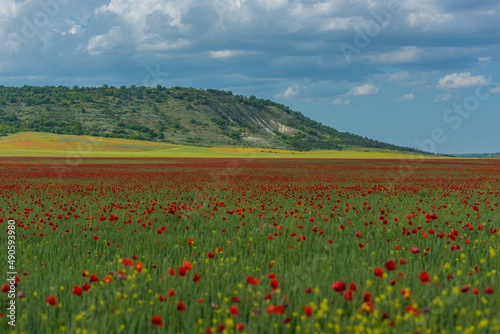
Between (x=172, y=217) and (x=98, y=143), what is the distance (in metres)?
122

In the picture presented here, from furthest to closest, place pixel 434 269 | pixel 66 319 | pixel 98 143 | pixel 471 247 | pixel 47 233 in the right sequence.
Result: pixel 98 143 < pixel 47 233 < pixel 471 247 < pixel 434 269 < pixel 66 319

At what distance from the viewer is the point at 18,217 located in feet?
38.0

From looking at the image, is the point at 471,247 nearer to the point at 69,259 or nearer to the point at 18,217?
the point at 69,259

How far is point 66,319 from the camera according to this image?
14.9 ft

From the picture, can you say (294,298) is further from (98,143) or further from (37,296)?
(98,143)

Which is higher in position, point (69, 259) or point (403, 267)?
point (403, 267)

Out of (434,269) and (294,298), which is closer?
(294,298)

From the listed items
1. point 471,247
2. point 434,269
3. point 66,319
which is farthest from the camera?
point 471,247

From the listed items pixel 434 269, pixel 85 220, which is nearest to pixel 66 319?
pixel 434 269

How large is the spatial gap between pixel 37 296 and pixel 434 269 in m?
5.48

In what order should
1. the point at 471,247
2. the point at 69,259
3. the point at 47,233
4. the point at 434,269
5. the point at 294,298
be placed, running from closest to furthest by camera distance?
the point at 294,298 → the point at 434,269 → the point at 69,259 → the point at 471,247 → the point at 47,233

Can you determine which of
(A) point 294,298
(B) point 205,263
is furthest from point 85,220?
(A) point 294,298

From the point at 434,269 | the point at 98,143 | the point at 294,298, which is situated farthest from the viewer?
the point at 98,143

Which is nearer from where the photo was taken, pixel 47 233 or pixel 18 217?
pixel 47 233
